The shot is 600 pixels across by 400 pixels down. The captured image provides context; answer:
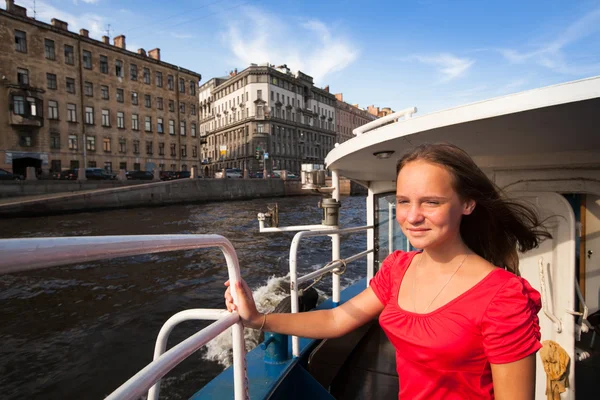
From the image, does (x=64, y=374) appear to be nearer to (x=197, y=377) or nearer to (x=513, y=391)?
(x=197, y=377)

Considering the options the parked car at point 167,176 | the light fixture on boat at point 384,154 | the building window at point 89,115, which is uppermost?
the building window at point 89,115

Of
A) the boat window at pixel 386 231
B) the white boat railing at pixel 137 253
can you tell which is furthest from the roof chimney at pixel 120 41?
the white boat railing at pixel 137 253

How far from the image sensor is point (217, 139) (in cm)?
7338

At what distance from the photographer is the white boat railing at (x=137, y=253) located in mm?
625

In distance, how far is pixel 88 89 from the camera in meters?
37.4

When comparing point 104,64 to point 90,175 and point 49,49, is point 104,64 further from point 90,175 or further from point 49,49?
point 90,175

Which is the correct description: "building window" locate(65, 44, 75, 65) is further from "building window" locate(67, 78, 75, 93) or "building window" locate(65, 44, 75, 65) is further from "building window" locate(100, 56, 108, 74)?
"building window" locate(100, 56, 108, 74)

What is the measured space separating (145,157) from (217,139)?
32.3 m

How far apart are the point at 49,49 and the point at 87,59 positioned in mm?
3596

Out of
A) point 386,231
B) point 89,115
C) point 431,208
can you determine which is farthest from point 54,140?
point 431,208

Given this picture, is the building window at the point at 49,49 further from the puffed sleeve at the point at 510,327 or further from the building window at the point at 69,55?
the puffed sleeve at the point at 510,327

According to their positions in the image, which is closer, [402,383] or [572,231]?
[402,383]

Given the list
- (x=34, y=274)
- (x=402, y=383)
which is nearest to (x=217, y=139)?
(x=34, y=274)

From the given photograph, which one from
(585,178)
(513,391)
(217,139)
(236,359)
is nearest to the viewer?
(513,391)
